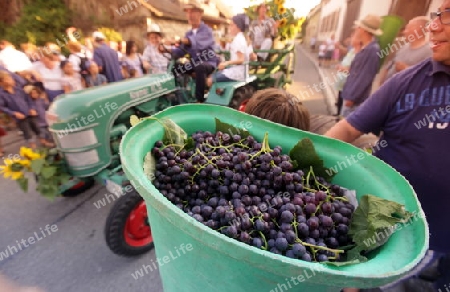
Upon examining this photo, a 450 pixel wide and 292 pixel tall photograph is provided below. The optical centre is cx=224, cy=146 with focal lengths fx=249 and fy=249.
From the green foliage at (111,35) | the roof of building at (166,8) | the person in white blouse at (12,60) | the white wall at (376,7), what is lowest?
the person in white blouse at (12,60)

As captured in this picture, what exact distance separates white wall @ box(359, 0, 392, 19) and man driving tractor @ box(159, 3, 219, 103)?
20.7 ft

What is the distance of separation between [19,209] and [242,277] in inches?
131

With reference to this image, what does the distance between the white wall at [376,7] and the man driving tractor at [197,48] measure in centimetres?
632

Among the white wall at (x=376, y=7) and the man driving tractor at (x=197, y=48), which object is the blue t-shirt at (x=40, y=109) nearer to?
the man driving tractor at (x=197, y=48)

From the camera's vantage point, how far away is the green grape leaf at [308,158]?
914 millimetres

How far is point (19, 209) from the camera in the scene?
2.89 metres

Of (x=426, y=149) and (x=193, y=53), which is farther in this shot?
(x=193, y=53)

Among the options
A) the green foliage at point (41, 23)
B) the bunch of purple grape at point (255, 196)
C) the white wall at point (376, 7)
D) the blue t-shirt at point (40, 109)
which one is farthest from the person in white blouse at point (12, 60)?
the white wall at point (376, 7)

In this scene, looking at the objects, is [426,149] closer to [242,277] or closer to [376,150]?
[376,150]

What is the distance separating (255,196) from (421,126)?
1.01 meters

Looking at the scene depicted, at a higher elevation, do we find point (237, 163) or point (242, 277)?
point (237, 163)

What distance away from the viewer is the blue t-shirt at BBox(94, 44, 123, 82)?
5.02m

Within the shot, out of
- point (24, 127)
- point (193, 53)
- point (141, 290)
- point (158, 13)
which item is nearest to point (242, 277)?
point (141, 290)

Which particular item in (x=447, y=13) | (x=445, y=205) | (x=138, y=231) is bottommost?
(x=138, y=231)
